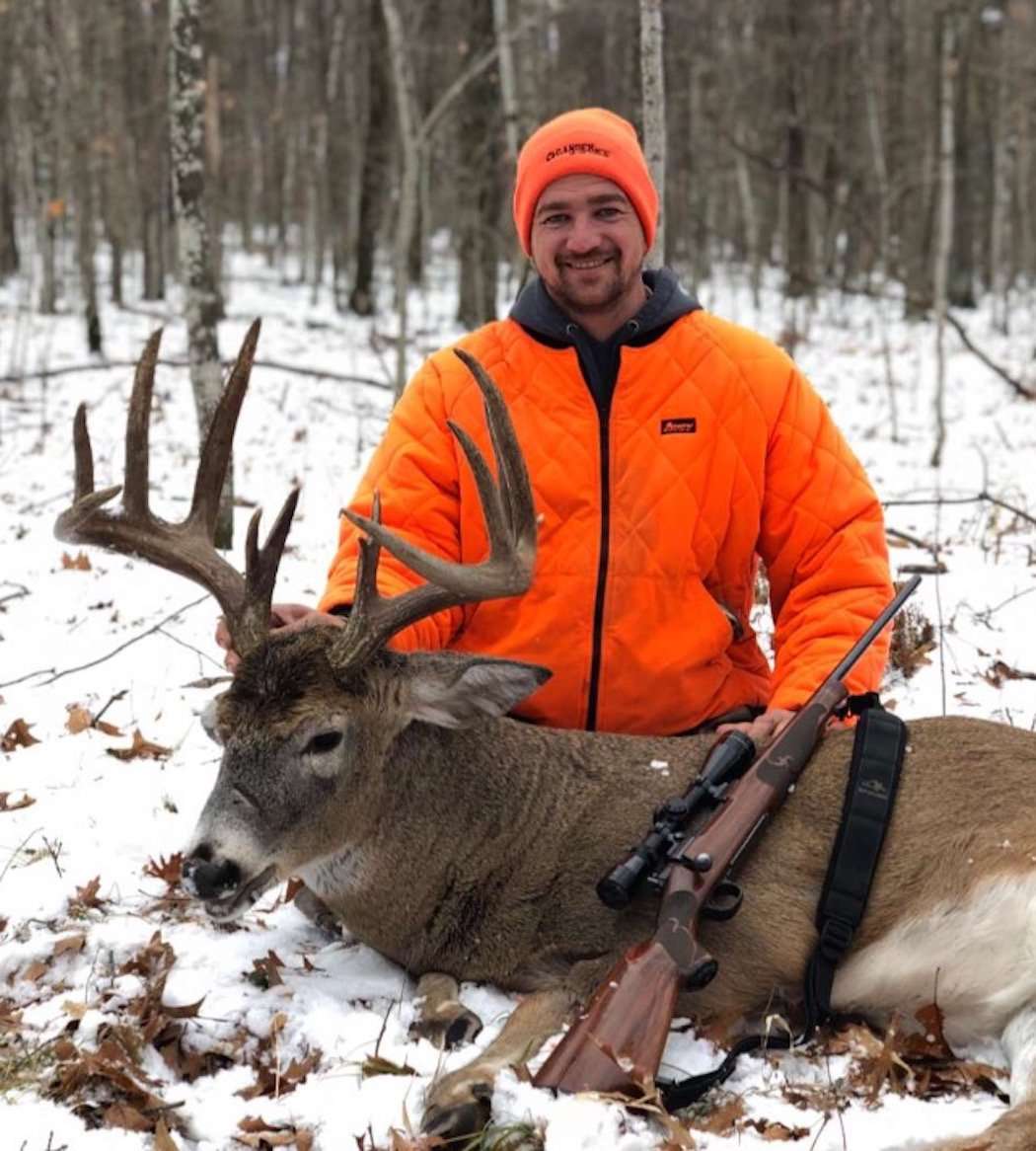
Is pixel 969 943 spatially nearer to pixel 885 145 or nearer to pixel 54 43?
pixel 54 43

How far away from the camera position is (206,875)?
3168 millimetres

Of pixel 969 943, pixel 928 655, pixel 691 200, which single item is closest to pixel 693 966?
pixel 969 943

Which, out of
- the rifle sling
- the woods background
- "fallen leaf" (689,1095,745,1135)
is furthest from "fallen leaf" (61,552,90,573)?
the woods background

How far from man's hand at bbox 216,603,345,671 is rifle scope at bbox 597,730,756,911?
103 centimetres

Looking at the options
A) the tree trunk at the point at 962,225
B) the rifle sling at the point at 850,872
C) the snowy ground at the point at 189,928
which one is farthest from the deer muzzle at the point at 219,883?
the tree trunk at the point at 962,225

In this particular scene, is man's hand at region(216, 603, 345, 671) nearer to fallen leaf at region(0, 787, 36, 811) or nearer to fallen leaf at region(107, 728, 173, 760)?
fallen leaf at region(0, 787, 36, 811)

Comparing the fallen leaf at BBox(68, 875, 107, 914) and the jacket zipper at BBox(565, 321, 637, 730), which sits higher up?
the jacket zipper at BBox(565, 321, 637, 730)

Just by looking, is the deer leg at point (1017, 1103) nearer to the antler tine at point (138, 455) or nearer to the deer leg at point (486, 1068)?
the deer leg at point (486, 1068)

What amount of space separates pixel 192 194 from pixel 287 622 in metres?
4.51

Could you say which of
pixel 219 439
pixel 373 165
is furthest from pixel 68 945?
pixel 373 165

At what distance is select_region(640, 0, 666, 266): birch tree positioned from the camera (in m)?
7.04

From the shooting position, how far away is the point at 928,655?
18.7 feet

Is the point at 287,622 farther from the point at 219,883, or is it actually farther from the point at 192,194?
the point at 192,194

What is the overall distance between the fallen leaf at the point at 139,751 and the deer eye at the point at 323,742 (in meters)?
1.72
